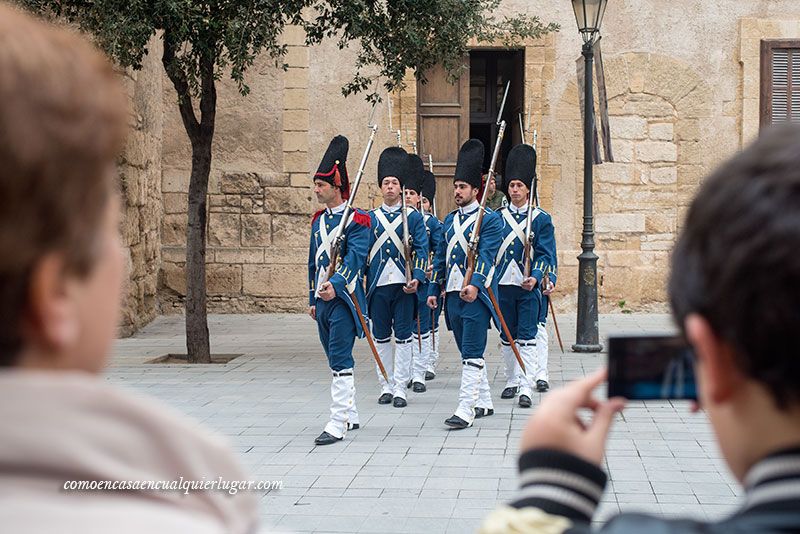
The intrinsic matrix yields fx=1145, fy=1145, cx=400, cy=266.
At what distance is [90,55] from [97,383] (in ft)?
0.90

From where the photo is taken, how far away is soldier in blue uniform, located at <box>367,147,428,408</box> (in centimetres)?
966

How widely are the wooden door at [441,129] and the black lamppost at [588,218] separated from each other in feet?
12.6

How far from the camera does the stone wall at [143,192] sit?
45.0 ft

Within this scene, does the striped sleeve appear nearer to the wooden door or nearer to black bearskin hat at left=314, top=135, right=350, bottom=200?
black bearskin hat at left=314, top=135, right=350, bottom=200

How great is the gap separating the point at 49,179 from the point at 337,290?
6628 mm

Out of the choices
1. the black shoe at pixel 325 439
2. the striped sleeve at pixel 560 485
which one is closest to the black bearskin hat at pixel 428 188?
the black shoe at pixel 325 439

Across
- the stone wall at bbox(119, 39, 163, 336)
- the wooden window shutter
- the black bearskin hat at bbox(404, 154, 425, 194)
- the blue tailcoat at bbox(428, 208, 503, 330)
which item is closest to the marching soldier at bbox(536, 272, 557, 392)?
the blue tailcoat at bbox(428, 208, 503, 330)

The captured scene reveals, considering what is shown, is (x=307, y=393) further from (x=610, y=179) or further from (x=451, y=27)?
(x=610, y=179)

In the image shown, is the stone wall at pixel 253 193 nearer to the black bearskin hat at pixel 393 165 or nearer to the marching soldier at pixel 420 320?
the marching soldier at pixel 420 320

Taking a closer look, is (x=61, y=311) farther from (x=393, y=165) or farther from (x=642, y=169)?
(x=642, y=169)

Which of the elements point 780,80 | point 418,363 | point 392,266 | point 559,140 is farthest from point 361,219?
point 780,80

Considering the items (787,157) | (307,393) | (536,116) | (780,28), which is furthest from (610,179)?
(787,157)

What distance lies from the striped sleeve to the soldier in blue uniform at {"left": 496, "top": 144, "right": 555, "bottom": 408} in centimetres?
805

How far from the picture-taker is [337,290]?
7477mm
